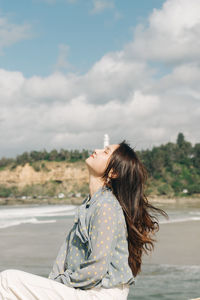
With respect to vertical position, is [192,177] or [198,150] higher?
[198,150]

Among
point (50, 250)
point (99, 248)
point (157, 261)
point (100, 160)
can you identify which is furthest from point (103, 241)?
point (50, 250)

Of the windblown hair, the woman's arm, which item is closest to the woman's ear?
the windblown hair

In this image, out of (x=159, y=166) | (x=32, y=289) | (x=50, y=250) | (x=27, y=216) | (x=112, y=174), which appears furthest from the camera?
(x=159, y=166)

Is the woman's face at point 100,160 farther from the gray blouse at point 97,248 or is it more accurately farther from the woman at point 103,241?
the gray blouse at point 97,248

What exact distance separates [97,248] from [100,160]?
558 millimetres

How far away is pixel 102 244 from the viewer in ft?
7.03

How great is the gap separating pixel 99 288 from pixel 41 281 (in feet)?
1.09

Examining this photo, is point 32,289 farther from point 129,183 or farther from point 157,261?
point 157,261

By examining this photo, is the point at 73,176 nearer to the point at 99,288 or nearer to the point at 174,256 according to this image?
the point at 174,256

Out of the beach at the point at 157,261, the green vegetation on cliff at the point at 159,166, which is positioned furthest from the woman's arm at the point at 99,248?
the green vegetation on cliff at the point at 159,166

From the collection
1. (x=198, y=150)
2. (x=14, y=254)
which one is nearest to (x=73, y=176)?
(x=198, y=150)

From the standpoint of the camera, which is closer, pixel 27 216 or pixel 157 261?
pixel 157 261

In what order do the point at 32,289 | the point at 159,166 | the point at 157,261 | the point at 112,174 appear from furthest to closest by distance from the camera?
the point at 159,166 < the point at 157,261 < the point at 112,174 < the point at 32,289

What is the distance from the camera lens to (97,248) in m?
2.14
